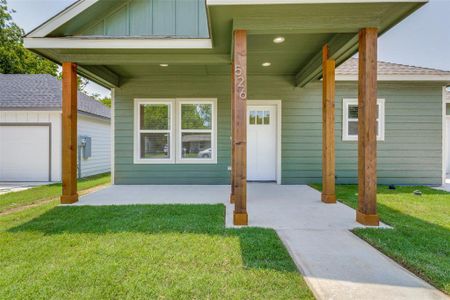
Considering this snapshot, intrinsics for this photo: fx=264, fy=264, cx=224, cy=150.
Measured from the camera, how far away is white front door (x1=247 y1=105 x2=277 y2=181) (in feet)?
24.3

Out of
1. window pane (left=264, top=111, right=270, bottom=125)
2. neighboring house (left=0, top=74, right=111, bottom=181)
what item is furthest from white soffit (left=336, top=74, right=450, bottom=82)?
neighboring house (left=0, top=74, right=111, bottom=181)

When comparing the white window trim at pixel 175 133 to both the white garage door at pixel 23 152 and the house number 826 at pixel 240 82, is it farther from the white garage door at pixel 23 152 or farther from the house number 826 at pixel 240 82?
the house number 826 at pixel 240 82

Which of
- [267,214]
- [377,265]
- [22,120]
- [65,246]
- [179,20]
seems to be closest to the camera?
[377,265]

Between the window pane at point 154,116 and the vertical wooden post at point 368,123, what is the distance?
500 cm

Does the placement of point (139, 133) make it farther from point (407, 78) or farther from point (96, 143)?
point (407, 78)

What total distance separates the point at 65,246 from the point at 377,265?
320cm

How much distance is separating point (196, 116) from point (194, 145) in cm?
79

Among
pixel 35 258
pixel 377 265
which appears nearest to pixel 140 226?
pixel 35 258

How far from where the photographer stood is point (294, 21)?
3.62 m

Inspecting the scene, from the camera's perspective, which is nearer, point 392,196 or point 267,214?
point 267,214

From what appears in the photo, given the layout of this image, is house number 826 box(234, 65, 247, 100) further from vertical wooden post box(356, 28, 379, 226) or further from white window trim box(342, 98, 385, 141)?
white window trim box(342, 98, 385, 141)

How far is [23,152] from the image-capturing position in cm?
830

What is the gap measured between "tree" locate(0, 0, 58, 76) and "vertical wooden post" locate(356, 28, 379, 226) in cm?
2073

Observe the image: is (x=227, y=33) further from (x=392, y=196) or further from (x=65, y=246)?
(x=392, y=196)
